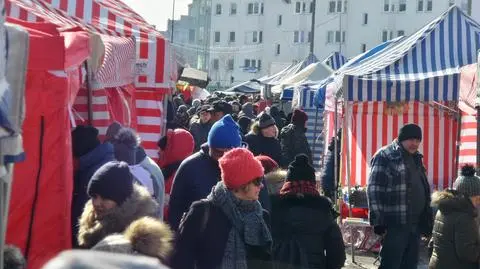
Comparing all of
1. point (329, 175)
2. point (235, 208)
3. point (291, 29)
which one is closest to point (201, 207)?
point (235, 208)

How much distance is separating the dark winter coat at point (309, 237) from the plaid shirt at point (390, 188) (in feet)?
8.37

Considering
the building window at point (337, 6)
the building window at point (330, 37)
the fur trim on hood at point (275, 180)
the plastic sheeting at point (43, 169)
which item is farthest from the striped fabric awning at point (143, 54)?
the building window at point (337, 6)

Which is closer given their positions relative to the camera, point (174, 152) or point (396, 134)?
point (174, 152)

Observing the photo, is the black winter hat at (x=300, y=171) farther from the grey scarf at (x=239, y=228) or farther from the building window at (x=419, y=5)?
the building window at (x=419, y=5)

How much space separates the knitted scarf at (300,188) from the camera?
6504mm

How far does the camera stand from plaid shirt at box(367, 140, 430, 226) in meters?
8.86

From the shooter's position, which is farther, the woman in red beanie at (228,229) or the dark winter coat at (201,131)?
the dark winter coat at (201,131)

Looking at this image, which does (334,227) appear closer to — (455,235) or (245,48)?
(455,235)

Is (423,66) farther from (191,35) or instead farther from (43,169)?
(191,35)

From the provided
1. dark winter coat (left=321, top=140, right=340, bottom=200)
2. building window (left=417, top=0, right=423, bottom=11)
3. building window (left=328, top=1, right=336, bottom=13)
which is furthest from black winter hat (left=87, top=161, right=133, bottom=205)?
building window (left=328, top=1, right=336, bottom=13)

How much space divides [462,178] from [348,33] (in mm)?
74991

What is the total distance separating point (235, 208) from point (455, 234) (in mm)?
2697

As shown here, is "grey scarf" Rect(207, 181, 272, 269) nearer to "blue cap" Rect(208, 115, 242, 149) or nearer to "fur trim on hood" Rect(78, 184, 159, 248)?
"fur trim on hood" Rect(78, 184, 159, 248)

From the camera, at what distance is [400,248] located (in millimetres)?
8875
